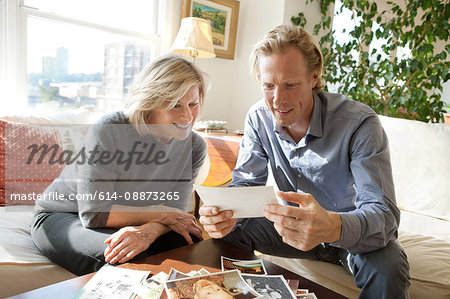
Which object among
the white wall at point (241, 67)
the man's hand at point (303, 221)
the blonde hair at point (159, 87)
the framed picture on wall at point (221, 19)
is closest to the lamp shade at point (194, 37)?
the framed picture on wall at point (221, 19)

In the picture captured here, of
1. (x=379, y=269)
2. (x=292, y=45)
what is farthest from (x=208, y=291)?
(x=292, y=45)

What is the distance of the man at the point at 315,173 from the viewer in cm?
106

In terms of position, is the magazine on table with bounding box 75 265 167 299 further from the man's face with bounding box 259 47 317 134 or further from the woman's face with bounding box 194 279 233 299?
the man's face with bounding box 259 47 317 134

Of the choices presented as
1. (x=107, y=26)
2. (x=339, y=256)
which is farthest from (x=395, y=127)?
(x=107, y=26)

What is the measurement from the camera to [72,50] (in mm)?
2740

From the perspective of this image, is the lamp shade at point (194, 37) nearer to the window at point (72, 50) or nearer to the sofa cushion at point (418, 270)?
the window at point (72, 50)

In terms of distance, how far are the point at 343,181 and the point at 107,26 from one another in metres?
2.26

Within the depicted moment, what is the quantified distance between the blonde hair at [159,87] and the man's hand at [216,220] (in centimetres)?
51

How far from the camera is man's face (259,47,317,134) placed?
135cm

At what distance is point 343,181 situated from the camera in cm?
137

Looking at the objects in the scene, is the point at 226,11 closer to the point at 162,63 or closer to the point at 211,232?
the point at 162,63

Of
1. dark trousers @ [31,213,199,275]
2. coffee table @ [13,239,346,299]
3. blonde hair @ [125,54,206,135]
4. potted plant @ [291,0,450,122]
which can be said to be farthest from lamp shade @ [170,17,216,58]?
coffee table @ [13,239,346,299]

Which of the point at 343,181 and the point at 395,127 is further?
the point at 395,127

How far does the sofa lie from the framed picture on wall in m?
1.50
